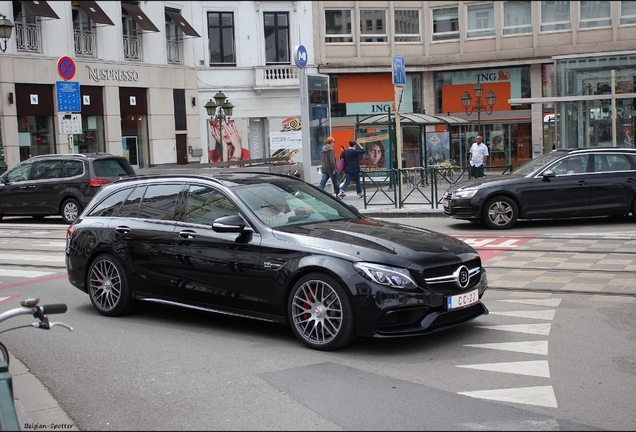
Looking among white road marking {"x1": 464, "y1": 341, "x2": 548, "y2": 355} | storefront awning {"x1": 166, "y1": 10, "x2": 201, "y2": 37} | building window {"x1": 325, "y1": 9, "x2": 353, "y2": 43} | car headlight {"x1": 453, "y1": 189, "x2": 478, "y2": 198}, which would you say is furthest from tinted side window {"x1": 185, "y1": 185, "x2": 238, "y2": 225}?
building window {"x1": 325, "y1": 9, "x2": 353, "y2": 43}

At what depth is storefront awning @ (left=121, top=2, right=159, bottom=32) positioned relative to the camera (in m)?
33.3

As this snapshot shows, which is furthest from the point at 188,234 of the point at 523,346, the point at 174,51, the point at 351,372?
the point at 174,51

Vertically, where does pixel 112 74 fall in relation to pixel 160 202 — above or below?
above

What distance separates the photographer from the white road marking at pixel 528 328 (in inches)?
291

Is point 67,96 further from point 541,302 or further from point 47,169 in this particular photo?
point 541,302

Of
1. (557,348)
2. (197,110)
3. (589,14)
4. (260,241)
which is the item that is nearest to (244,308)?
(260,241)

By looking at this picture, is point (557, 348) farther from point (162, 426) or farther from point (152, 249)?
point (152, 249)

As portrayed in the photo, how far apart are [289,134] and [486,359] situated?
106 ft

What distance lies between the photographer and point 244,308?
287 inches

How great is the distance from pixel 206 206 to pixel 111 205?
1542mm

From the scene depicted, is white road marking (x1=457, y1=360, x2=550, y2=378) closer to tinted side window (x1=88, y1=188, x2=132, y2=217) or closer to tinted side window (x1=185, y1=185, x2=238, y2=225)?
tinted side window (x1=185, y1=185, x2=238, y2=225)

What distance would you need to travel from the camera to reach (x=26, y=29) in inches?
1160

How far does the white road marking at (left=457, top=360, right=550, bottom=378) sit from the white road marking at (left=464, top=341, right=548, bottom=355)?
302 mm

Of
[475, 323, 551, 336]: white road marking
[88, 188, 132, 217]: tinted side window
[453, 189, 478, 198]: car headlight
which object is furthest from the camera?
[453, 189, 478, 198]: car headlight
